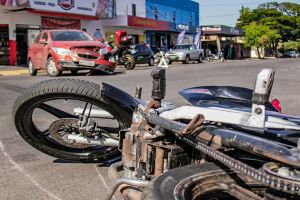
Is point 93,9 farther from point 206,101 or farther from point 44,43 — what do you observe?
point 206,101

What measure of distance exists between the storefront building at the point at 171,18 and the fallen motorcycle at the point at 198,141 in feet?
139

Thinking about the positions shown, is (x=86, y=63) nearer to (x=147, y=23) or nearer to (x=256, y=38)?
(x=147, y=23)

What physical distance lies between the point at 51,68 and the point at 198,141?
49.5 ft

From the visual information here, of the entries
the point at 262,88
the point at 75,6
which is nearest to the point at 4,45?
the point at 75,6

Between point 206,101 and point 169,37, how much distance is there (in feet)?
159

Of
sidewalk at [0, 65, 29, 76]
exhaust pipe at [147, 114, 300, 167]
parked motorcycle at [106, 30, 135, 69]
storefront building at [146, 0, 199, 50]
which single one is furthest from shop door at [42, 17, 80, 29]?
exhaust pipe at [147, 114, 300, 167]

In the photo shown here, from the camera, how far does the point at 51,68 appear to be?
16.6 m

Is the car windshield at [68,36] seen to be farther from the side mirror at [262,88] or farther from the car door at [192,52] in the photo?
the car door at [192,52]

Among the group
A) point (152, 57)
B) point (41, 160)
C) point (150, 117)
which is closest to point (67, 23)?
point (152, 57)

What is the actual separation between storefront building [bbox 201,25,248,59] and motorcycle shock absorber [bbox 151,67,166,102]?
52.3 m

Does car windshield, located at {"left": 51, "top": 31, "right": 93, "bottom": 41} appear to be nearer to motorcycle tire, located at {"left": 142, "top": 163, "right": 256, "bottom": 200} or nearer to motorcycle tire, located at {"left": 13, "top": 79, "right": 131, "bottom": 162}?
motorcycle tire, located at {"left": 13, "top": 79, "right": 131, "bottom": 162}

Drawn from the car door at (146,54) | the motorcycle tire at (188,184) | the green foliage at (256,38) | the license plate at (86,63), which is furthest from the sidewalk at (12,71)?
the green foliage at (256,38)

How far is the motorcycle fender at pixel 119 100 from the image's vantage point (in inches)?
140

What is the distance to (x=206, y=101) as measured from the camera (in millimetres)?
Answer: 2902
